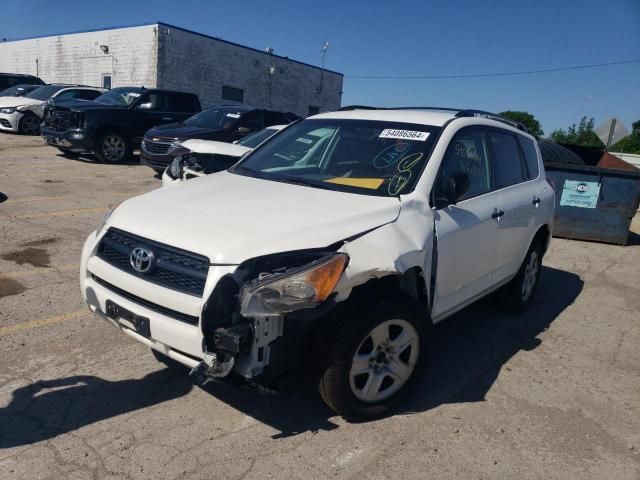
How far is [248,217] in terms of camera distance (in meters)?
3.03

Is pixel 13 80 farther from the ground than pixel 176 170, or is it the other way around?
pixel 13 80

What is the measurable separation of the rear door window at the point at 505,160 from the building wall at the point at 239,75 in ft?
73.9

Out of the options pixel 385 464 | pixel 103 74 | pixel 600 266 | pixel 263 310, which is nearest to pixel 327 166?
pixel 263 310

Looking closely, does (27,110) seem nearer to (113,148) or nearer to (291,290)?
(113,148)

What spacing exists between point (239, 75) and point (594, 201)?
23105 millimetres

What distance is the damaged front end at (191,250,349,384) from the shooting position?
2.55 m

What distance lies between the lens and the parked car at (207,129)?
10766mm

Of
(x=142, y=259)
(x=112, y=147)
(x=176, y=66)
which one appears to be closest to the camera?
(x=142, y=259)

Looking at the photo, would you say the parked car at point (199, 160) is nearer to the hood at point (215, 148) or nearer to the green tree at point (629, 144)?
the hood at point (215, 148)

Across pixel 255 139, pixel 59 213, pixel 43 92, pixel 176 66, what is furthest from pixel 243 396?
pixel 176 66

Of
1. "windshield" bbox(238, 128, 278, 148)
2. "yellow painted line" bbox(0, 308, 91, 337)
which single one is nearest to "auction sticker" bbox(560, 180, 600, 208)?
"windshield" bbox(238, 128, 278, 148)

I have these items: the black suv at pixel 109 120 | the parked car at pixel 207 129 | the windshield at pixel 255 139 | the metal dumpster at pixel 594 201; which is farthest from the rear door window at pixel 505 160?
the black suv at pixel 109 120

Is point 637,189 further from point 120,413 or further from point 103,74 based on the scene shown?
point 103,74

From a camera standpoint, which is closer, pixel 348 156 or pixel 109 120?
pixel 348 156
